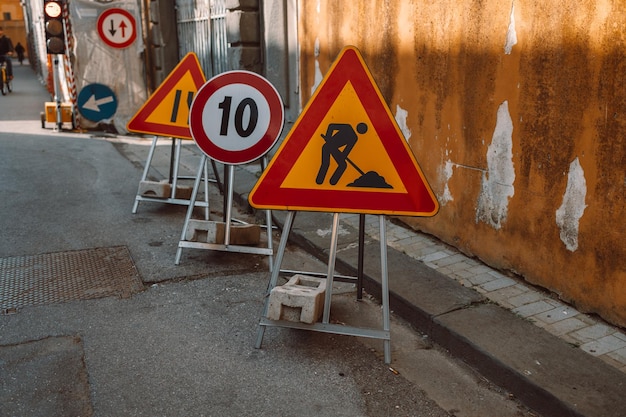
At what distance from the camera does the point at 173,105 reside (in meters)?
6.22

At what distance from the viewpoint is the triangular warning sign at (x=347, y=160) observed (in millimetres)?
3443

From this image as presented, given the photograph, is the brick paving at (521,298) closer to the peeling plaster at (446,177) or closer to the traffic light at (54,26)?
the peeling plaster at (446,177)

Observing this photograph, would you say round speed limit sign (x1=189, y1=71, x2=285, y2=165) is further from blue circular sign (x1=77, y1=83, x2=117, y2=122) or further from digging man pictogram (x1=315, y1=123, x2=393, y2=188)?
blue circular sign (x1=77, y1=83, x2=117, y2=122)

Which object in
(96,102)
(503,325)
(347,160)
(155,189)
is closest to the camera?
(347,160)

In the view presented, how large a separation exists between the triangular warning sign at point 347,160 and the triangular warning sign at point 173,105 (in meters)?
2.85

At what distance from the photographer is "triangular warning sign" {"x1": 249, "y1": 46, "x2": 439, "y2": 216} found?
11.3ft

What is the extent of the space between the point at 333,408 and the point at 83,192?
5308 millimetres

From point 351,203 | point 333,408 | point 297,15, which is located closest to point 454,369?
point 333,408

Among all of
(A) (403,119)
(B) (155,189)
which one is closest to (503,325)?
(A) (403,119)

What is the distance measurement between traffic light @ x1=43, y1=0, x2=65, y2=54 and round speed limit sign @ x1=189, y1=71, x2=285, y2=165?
25.4 ft

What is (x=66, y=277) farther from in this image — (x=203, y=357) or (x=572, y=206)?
(x=572, y=206)

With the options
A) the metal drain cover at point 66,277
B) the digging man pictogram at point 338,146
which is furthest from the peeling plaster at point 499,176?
the metal drain cover at point 66,277

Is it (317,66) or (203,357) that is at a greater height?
(317,66)

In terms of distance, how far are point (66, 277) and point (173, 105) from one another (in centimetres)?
202
